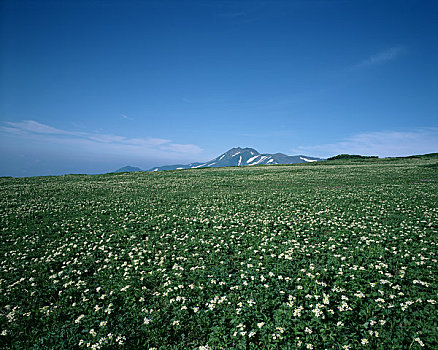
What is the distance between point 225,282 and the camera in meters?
7.76

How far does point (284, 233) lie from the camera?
12.0 meters

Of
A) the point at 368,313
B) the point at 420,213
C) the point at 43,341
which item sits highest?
the point at 420,213

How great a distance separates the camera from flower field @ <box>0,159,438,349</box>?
5.61 metres

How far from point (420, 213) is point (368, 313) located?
1287cm

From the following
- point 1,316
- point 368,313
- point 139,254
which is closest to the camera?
point 368,313

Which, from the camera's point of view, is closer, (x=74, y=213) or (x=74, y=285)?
(x=74, y=285)

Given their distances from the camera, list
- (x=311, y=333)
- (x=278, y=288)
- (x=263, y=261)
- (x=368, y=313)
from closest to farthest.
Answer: (x=311, y=333)
(x=368, y=313)
(x=278, y=288)
(x=263, y=261)

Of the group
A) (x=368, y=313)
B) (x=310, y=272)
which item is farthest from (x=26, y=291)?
(x=368, y=313)

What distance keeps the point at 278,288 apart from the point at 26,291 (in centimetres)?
932

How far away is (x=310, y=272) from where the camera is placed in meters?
8.05

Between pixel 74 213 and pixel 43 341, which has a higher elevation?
pixel 74 213

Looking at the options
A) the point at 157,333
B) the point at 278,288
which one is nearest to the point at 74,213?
the point at 157,333

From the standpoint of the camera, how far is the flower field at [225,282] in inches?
221

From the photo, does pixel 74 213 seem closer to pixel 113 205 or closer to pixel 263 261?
pixel 113 205
